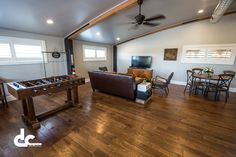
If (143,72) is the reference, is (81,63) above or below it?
above

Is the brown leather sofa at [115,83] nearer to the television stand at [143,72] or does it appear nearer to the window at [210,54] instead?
the television stand at [143,72]

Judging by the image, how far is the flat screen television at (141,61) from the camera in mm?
6777

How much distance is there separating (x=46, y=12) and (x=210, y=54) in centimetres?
649

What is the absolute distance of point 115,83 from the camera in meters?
3.78

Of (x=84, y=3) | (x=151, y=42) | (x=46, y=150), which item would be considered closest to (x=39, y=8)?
(x=84, y=3)

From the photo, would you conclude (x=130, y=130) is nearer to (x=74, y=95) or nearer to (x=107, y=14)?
(x=74, y=95)

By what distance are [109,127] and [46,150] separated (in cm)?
114

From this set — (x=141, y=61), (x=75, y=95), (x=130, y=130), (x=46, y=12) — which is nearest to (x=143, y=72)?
(x=141, y=61)

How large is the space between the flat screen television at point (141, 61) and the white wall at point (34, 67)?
4066mm

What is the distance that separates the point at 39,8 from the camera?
2.80m

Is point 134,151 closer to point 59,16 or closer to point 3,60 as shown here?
point 59,16

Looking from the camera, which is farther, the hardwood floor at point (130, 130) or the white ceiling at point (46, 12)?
the white ceiling at point (46, 12)

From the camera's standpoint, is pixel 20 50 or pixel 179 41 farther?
pixel 179 41

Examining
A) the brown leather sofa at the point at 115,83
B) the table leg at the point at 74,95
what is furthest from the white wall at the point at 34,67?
the table leg at the point at 74,95
